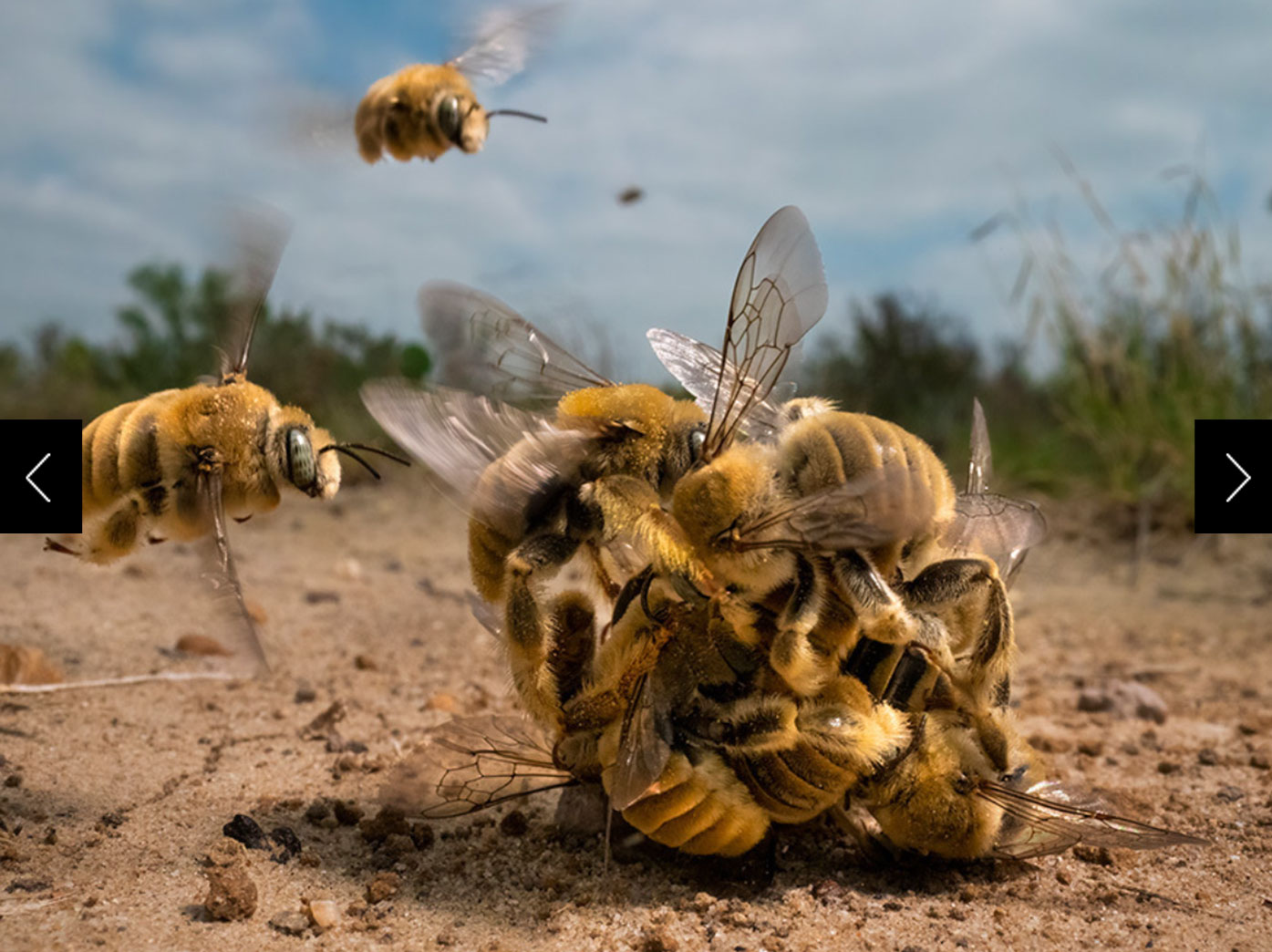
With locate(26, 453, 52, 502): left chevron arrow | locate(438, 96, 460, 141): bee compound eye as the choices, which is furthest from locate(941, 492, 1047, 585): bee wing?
locate(26, 453, 52, 502): left chevron arrow

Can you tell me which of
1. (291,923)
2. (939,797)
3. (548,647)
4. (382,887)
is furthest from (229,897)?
(939,797)

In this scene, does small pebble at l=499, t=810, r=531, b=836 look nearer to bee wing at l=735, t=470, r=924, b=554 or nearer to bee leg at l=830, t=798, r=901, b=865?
bee leg at l=830, t=798, r=901, b=865

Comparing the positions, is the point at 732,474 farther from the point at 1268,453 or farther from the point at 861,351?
the point at 861,351

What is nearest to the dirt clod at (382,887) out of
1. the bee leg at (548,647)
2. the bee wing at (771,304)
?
the bee leg at (548,647)

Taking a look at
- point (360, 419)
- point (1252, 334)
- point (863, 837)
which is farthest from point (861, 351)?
point (863, 837)

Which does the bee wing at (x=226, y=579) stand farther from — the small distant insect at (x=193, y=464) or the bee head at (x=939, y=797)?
the bee head at (x=939, y=797)

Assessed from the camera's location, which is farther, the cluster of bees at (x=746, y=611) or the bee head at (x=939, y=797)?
the bee head at (x=939, y=797)

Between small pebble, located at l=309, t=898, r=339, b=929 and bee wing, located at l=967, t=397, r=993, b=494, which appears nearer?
small pebble, located at l=309, t=898, r=339, b=929
